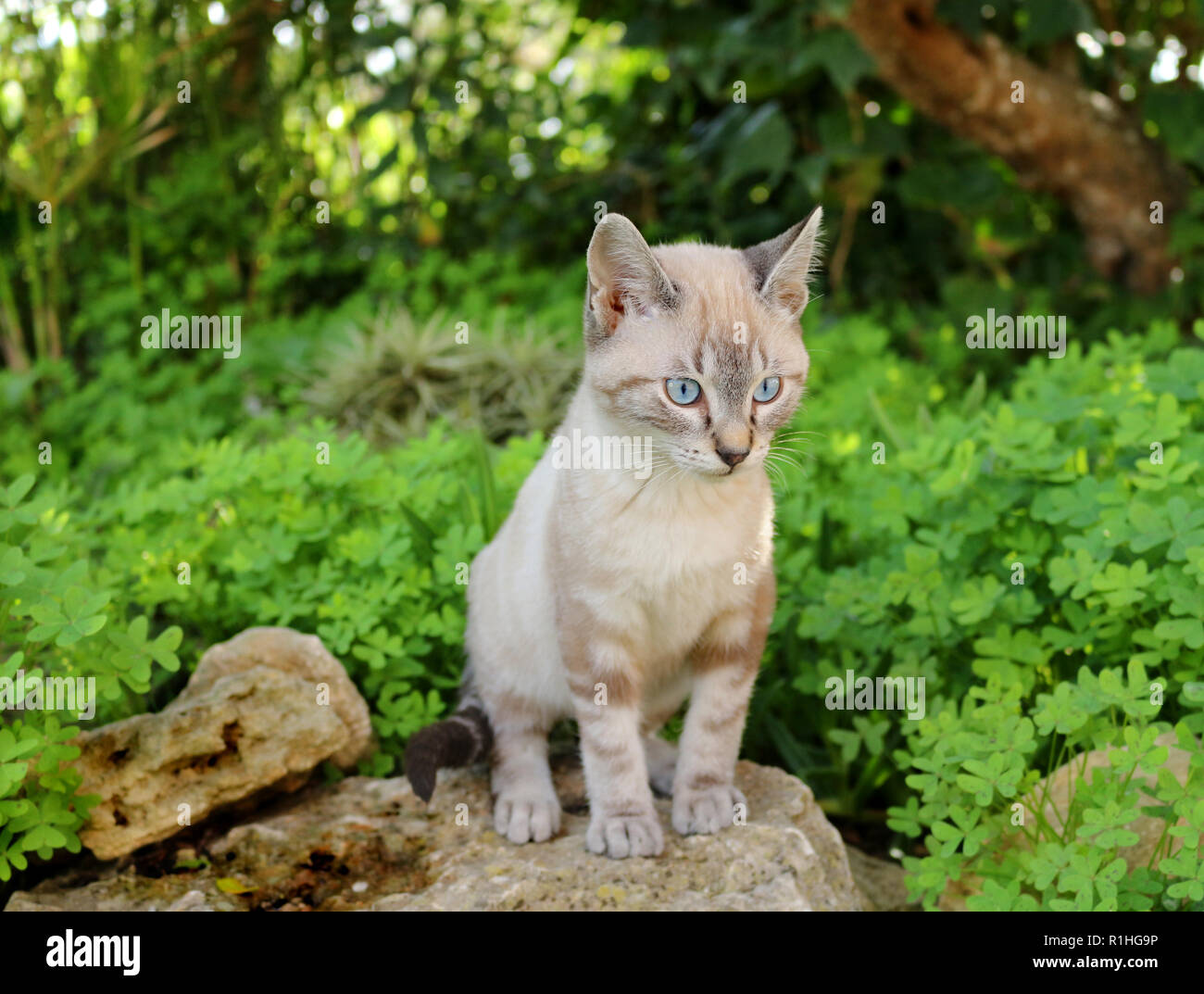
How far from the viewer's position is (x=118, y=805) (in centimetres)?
245

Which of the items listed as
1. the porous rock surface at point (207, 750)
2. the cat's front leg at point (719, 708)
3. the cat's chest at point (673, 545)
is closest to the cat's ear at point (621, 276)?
the cat's chest at point (673, 545)

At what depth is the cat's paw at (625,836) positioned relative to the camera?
2.37m

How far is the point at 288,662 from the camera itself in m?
2.79

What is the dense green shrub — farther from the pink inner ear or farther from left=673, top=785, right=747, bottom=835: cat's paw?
the pink inner ear

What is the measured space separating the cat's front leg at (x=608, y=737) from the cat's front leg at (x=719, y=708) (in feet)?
0.38

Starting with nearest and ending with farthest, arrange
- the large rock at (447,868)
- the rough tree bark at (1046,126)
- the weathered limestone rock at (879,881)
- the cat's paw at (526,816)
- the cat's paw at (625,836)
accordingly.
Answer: the large rock at (447,868) < the cat's paw at (625,836) < the cat's paw at (526,816) < the weathered limestone rock at (879,881) < the rough tree bark at (1046,126)

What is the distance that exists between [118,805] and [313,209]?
619 cm

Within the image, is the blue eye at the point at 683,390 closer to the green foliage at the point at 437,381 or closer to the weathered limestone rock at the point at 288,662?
the weathered limestone rock at the point at 288,662

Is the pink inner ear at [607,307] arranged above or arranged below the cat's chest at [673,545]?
above

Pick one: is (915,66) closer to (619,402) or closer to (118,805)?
(619,402)

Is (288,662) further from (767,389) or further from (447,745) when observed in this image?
(767,389)

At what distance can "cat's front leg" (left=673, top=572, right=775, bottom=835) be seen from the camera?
8.29 ft

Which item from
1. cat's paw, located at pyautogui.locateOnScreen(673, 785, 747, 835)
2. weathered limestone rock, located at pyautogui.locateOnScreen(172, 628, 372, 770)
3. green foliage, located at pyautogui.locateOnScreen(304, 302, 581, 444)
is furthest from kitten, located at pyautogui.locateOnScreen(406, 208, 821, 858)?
green foliage, located at pyautogui.locateOnScreen(304, 302, 581, 444)

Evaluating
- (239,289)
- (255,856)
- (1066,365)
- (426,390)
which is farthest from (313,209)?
(255,856)
